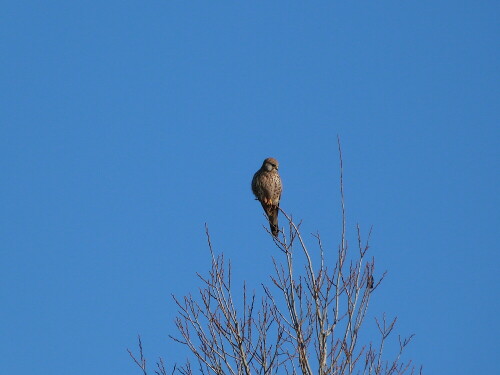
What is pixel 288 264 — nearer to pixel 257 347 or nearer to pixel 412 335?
pixel 257 347

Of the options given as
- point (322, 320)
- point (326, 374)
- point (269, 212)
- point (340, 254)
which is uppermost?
point (269, 212)

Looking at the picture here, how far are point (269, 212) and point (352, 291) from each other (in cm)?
443

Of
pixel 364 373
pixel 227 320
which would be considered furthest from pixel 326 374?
pixel 227 320

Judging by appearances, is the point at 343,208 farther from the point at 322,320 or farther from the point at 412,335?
the point at 412,335

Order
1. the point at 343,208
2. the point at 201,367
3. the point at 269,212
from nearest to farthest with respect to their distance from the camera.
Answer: the point at 343,208 → the point at 201,367 → the point at 269,212

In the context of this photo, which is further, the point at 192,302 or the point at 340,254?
the point at 192,302

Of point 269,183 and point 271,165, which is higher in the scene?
point 271,165

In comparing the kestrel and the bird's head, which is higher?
the bird's head

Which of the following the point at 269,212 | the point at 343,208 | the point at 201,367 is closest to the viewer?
the point at 343,208

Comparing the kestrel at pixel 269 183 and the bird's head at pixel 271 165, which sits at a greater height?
the bird's head at pixel 271 165

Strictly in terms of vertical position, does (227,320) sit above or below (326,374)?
above

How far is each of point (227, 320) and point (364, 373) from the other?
1082mm

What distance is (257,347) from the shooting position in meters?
6.81

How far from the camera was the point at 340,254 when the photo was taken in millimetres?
6867
